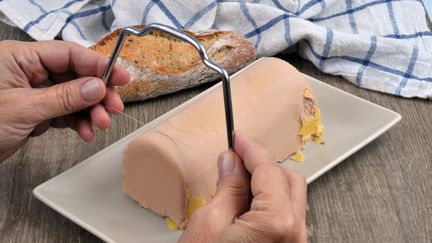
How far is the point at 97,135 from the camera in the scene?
1115 millimetres

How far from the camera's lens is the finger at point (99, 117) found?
96cm

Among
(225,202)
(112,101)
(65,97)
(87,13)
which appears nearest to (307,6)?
(87,13)

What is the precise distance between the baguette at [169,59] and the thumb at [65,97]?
0.85 feet

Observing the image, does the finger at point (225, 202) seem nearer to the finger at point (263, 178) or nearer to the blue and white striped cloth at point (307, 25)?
the finger at point (263, 178)

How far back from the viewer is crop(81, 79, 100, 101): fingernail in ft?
2.93

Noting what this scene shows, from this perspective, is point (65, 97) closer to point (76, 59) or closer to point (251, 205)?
point (76, 59)

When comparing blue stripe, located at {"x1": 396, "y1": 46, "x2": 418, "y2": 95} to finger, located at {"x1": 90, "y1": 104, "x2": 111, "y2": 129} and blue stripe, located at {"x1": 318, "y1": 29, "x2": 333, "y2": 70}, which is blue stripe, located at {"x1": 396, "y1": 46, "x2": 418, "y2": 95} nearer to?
blue stripe, located at {"x1": 318, "y1": 29, "x2": 333, "y2": 70}

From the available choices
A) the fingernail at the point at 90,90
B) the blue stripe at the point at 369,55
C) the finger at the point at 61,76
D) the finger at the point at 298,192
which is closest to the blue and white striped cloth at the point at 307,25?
the blue stripe at the point at 369,55

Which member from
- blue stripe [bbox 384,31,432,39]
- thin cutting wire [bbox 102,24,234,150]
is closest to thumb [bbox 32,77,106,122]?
thin cutting wire [bbox 102,24,234,150]

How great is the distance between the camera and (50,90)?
2.86ft

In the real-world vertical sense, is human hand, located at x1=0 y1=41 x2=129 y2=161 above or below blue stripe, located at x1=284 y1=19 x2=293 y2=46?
above

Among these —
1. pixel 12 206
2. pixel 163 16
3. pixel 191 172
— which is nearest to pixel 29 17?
pixel 163 16

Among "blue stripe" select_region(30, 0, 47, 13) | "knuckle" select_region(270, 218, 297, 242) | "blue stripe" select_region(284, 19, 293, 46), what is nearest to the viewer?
"knuckle" select_region(270, 218, 297, 242)

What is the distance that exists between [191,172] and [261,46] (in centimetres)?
47
